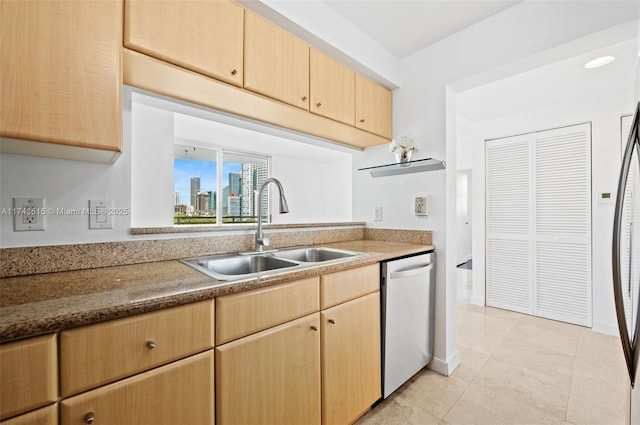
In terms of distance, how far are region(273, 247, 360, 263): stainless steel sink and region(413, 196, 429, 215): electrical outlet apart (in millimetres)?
755

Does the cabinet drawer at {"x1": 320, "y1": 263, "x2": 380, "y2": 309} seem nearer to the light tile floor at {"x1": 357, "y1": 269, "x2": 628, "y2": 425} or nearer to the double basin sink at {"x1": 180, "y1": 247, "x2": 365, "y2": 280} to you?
the double basin sink at {"x1": 180, "y1": 247, "x2": 365, "y2": 280}

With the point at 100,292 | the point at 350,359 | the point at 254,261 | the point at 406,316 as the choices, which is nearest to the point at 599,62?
the point at 406,316

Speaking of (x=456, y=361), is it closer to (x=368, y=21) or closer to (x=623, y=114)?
(x=368, y=21)

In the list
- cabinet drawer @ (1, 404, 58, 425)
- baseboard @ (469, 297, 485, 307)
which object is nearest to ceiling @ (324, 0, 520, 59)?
cabinet drawer @ (1, 404, 58, 425)

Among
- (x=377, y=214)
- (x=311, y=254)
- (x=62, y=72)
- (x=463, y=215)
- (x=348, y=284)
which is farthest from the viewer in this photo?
(x=463, y=215)

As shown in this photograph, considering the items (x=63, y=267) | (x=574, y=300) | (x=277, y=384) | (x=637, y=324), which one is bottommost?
(x=574, y=300)

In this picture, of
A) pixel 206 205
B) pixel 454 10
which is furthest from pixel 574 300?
pixel 206 205

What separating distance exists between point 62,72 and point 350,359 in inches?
64.6

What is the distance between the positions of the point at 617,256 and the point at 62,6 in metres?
2.08

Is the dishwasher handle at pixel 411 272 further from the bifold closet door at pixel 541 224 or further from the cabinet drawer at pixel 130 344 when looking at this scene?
the bifold closet door at pixel 541 224

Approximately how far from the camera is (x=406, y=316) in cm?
174

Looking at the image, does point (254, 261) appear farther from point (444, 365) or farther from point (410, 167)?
point (444, 365)

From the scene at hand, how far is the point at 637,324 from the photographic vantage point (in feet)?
2.82

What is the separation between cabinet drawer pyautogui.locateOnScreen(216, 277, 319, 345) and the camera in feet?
3.14
